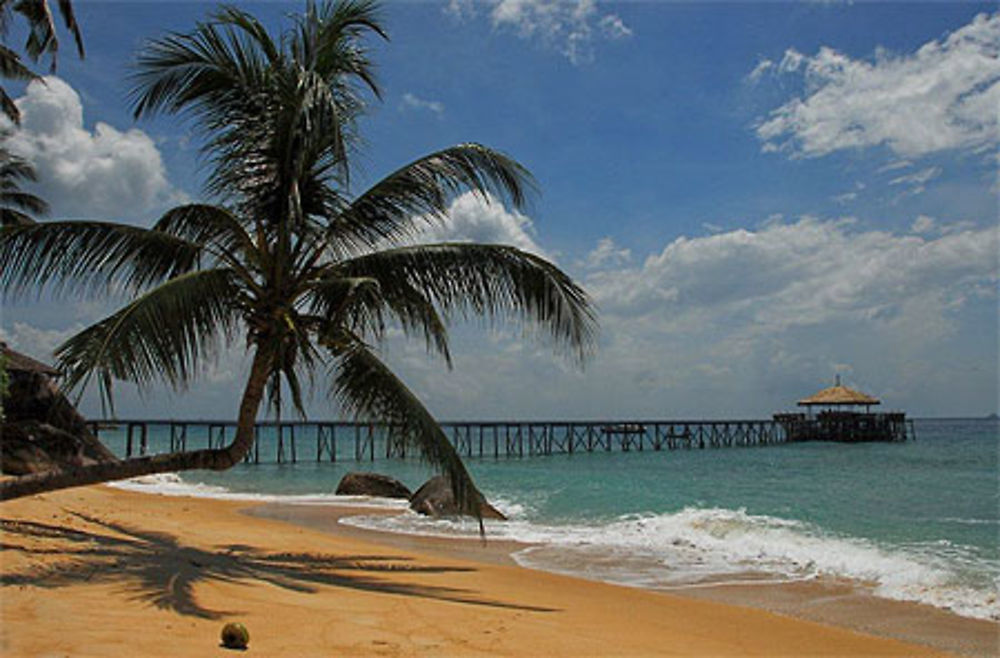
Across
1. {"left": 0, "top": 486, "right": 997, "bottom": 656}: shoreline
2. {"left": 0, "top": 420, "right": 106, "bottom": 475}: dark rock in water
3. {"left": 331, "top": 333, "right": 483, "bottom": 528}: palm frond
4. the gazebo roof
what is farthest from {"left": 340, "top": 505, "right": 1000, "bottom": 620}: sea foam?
the gazebo roof

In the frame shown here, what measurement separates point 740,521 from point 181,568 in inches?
449

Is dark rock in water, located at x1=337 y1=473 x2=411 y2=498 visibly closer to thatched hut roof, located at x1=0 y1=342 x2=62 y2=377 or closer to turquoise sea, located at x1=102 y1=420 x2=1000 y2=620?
turquoise sea, located at x1=102 y1=420 x2=1000 y2=620

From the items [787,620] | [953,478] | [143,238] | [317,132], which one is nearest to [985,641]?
[787,620]

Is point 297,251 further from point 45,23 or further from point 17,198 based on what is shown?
point 17,198

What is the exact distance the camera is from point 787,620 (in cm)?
749

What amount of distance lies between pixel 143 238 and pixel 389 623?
4045 mm

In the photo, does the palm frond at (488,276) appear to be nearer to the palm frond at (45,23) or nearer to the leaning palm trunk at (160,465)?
the leaning palm trunk at (160,465)

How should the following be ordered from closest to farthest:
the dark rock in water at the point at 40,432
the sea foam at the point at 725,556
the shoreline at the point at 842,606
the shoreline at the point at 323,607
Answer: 1. the shoreline at the point at 323,607
2. the shoreline at the point at 842,606
3. the sea foam at the point at 725,556
4. the dark rock in water at the point at 40,432

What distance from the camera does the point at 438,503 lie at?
16438 mm

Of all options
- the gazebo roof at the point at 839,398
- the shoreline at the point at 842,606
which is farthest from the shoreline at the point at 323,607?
the gazebo roof at the point at 839,398

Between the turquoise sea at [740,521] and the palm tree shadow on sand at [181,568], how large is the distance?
4.77 ft

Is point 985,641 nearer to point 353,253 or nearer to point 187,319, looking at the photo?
point 353,253

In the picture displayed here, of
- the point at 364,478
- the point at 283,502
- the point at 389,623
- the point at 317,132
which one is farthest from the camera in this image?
the point at 364,478

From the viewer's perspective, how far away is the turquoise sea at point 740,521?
1016 centimetres
